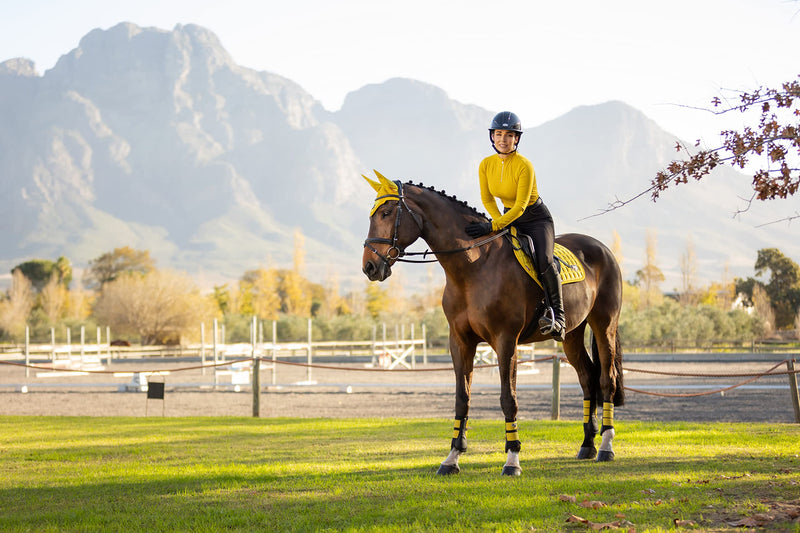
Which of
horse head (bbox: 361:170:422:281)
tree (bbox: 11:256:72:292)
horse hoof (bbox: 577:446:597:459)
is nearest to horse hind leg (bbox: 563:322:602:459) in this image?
horse hoof (bbox: 577:446:597:459)

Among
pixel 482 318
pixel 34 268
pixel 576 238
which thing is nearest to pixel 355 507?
pixel 482 318

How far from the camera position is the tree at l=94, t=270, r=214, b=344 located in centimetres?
5700

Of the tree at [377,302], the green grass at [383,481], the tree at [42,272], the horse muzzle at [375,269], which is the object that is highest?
the tree at [42,272]

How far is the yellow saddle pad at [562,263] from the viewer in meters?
7.24

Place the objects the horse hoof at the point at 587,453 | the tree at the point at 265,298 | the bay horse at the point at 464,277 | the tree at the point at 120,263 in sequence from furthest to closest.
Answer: the tree at the point at 120,263 < the tree at the point at 265,298 < the horse hoof at the point at 587,453 < the bay horse at the point at 464,277

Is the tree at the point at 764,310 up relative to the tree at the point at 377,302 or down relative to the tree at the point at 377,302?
down

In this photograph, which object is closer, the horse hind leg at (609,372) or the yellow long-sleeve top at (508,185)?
the yellow long-sleeve top at (508,185)

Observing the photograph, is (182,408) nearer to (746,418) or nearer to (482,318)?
(746,418)

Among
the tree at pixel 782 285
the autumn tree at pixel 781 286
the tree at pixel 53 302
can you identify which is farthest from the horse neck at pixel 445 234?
the tree at pixel 53 302

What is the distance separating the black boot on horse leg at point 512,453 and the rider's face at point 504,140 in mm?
2531

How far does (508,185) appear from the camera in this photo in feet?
24.2

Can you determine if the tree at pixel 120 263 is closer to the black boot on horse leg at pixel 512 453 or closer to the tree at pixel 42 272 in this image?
the tree at pixel 42 272

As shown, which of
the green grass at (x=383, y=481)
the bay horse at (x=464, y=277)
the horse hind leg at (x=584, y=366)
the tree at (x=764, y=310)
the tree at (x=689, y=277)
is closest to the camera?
the green grass at (x=383, y=481)

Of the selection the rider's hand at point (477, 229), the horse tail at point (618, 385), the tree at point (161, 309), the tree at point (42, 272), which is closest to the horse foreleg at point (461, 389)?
the rider's hand at point (477, 229)
